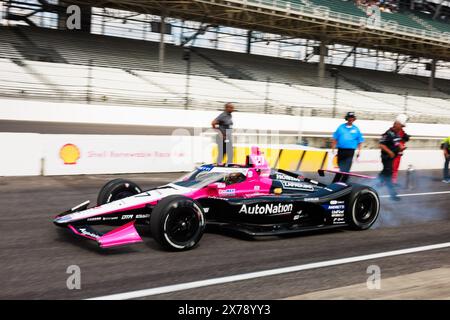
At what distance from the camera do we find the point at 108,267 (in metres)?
5.46

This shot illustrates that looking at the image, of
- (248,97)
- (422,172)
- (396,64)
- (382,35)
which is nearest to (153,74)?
(248,97)

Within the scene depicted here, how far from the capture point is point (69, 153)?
42.0 ft

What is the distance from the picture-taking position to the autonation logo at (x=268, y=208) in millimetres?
6922

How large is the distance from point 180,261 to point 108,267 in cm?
77

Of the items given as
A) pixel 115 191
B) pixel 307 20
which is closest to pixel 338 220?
pixel 115 191

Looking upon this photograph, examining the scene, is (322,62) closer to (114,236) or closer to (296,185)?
(296,185)

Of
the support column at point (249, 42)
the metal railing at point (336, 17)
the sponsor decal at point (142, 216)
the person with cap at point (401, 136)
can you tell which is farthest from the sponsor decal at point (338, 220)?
the support column at point (249, 42)

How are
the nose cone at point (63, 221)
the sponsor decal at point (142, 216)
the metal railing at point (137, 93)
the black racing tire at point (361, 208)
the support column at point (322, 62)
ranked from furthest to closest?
the support column at point (322, 62)
the metal railing at point (137, 93)
the black racing tire at point (361, 208)
the sponsor decal at point (142, 216)
the nose cone at point (63, 221)

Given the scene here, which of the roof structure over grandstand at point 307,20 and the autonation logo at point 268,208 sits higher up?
the roof structure over grandstand at point 307,20

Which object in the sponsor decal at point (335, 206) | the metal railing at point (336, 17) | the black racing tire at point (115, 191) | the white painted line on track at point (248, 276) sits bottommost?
the white painted line on track at point (248, 276)

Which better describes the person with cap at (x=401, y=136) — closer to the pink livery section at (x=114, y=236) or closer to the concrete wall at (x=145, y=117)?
the pink livery section at (x=114, y=236)

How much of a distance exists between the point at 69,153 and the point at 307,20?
19.9 meters
